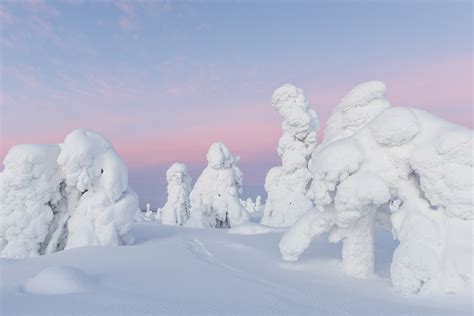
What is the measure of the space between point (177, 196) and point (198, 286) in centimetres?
1896

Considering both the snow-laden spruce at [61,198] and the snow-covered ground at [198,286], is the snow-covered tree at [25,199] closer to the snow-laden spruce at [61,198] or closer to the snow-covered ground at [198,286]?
Answer: the snow-laden spruce at [61,198]

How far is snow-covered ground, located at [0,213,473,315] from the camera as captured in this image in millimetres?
3670

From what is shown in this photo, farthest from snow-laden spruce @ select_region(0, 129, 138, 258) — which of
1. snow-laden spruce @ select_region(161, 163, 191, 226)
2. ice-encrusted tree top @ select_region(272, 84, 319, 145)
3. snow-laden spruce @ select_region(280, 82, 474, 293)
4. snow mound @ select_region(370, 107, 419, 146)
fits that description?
snow-laden spruce @ select_region(161, 163, 191, 226)

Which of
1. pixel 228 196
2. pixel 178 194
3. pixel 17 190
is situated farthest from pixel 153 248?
pixel 178 194

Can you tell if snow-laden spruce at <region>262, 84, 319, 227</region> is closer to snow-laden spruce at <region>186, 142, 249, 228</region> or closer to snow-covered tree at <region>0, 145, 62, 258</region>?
snow-laden spruce at <region>186, 142, 249, 228</region>

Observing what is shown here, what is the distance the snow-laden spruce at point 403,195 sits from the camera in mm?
4355

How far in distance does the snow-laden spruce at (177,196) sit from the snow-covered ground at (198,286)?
16054 mm

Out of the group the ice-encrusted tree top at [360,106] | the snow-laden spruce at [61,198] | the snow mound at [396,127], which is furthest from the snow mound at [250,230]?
the snow mound at [396,127]

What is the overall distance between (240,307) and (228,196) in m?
13.8

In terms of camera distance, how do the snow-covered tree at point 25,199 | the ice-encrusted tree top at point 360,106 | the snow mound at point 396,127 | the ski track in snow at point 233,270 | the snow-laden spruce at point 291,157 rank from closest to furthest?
the ski track in snow at point 233,270, the snow mound at point 396,127, the ice-encrusted tree top at point 360,106, the snow-covered tree at point 25,199, the snow-laden spruce at point 291,157

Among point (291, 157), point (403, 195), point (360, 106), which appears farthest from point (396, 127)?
point (291, 157)

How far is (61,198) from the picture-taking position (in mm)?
8703

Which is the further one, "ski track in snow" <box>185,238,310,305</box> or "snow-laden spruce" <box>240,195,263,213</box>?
"snow-laden spruce" <box>240,195,263,213</box>

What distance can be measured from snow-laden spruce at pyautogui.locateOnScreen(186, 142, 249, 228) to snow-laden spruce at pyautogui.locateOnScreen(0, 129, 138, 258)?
28.4ft
